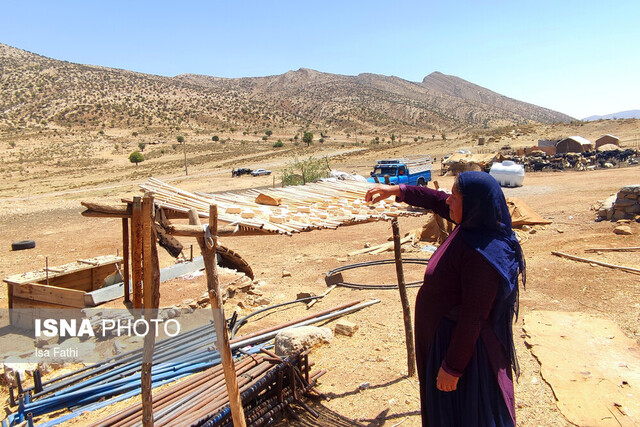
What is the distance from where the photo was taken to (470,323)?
2.33 metres

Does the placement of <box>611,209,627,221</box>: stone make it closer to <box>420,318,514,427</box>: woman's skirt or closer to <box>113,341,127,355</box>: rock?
<box>420,318,514,427</box>: woman's skirt

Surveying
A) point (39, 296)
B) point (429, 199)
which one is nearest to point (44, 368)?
point (39, 296)

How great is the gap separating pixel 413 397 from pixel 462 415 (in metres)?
2.27

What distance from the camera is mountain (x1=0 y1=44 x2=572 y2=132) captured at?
2169 inches

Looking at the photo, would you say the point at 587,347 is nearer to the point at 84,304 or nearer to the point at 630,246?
the point at 630,246

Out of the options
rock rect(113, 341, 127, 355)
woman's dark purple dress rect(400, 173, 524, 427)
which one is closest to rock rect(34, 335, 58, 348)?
rock rect(113, 341, 127, 355)

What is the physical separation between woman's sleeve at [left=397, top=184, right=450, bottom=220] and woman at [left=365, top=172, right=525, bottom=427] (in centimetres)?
65

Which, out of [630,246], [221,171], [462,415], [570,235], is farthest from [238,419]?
[221,171]

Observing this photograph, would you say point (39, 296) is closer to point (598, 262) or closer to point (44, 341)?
point (44, 341)

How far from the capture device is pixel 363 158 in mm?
37375

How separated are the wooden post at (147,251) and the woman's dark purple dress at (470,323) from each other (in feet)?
5.27

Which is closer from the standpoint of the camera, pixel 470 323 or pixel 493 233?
pixel 470 323

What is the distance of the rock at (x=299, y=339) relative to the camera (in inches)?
210

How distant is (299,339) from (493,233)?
357 cm
